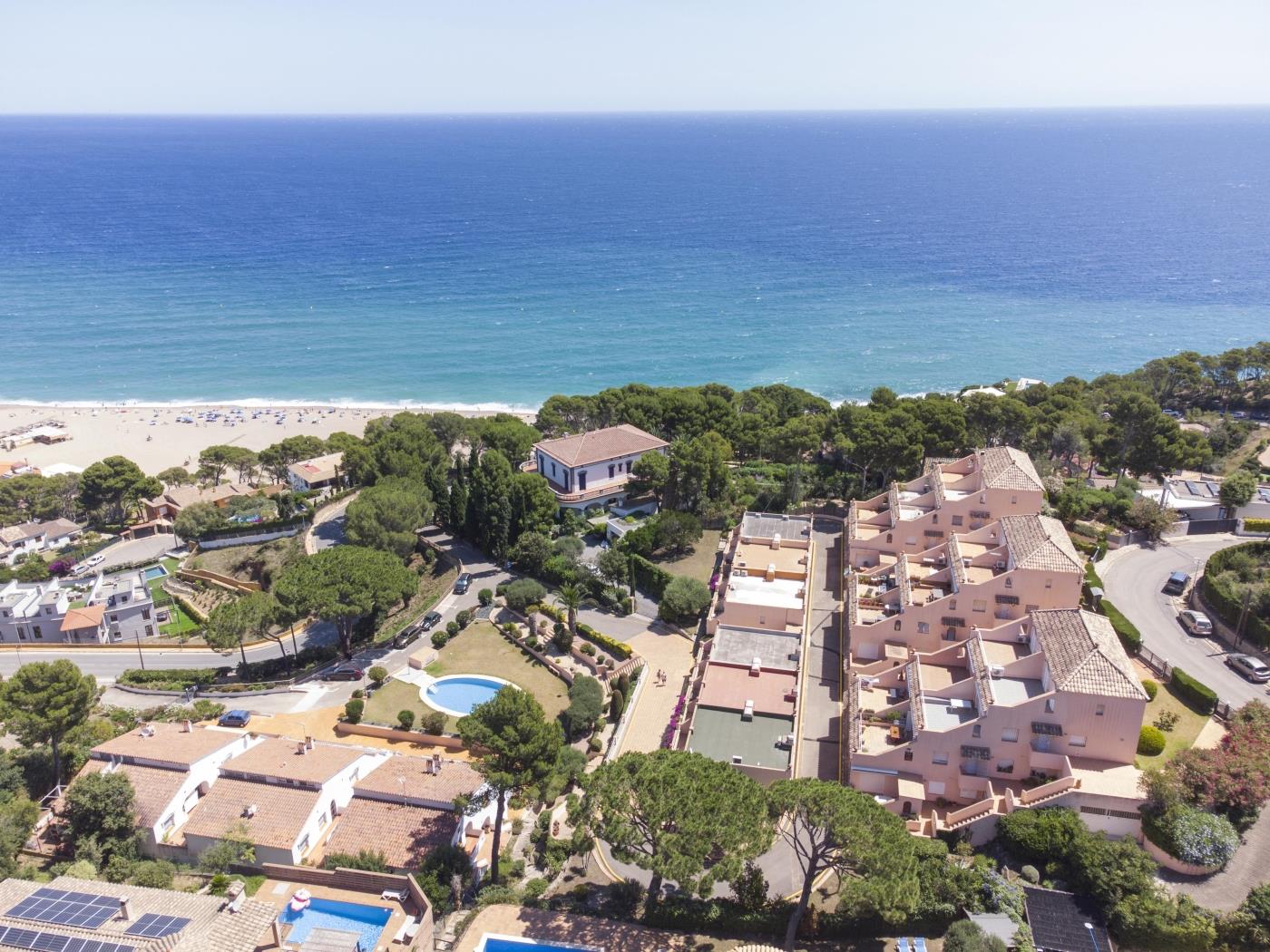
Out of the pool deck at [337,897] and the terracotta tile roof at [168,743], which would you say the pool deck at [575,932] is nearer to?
the pool deck at [337,897]

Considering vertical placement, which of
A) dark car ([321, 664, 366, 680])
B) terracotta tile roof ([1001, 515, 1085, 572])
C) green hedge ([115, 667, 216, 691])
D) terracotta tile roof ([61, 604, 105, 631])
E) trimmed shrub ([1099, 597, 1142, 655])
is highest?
terracotta tile roof ([1001, 515, 1085, 572])

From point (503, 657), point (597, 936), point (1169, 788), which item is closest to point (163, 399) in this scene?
point (503, 657)

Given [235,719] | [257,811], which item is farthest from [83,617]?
[257,811]

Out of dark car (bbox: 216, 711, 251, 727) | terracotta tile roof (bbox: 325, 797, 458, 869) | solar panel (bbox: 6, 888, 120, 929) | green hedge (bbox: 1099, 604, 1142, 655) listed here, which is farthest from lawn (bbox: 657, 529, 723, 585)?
solar panel (bbox: 6, 888, 120, 929)

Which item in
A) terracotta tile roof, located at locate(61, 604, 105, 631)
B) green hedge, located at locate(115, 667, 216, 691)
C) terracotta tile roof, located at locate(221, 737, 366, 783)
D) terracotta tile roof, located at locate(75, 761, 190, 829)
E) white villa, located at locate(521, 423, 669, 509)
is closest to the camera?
terracotta tile roof, located at locate(75, 761, 190, 829)

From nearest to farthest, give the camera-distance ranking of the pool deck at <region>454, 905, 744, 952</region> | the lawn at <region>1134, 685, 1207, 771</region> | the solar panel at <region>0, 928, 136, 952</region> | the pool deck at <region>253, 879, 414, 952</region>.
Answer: the solar panel at <region>0, 928, 136, 952</region>, the pool deck at <region>454, 905, 744, 952</region>, the pool deck at <region>253, 879, 414, 952</region>, the lawn at <region>1134, 685, 1207, 771</region>

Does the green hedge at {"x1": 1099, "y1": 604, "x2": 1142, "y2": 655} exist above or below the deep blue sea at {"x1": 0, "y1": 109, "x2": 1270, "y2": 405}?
below

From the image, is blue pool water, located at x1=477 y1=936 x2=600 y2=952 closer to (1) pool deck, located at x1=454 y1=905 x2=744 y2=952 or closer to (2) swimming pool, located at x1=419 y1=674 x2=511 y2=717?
(1) pool deck, located at x1=454 y1=905 x2=744 y2=952
